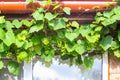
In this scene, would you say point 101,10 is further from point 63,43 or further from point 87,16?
point 63,43

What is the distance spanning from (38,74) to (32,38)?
21.5 inches

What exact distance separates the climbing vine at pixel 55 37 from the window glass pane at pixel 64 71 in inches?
5.9

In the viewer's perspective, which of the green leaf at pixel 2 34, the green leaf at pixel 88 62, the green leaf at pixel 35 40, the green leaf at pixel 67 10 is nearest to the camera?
the green leaf at pixel 67 10

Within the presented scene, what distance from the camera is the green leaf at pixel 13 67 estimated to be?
4.77m

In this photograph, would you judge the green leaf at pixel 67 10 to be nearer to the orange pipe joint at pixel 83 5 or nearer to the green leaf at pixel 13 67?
the orange pipe joint at pixel 83 5

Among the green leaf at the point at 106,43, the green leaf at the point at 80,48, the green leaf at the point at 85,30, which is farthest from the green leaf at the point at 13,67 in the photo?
the green leaf at the point at 106,43

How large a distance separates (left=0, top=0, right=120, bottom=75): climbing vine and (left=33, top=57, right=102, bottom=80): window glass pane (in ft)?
0.49

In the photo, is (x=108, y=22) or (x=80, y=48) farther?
(x=80, y=48)

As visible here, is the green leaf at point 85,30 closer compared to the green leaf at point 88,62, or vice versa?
the green leaf at point 85,30

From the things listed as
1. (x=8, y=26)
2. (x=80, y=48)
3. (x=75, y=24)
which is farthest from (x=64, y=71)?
(x=8, y=26)

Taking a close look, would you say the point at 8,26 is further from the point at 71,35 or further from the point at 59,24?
the point at 71,35

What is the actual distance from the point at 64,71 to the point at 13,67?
2.27ft

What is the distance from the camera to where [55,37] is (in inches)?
189

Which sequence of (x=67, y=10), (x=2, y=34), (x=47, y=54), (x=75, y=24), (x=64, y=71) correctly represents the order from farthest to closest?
(x=64, y=71) → (x=47, y=54) → (x=75, y=24) → (x=2, y=34) → (x=67, y=10)
